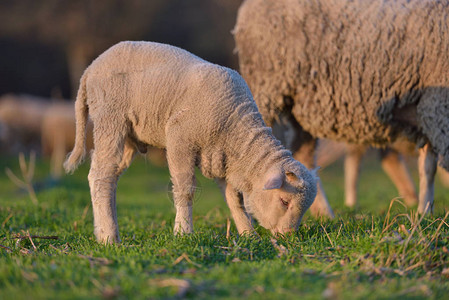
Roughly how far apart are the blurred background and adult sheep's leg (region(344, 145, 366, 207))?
8726 millimetres

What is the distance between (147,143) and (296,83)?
192 cm

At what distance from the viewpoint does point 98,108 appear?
4.36m

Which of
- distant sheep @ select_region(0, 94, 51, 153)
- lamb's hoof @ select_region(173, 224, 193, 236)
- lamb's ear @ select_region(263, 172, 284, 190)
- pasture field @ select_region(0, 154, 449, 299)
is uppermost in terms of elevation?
lamb's ear @ select_region(263, 172, 284, 190)

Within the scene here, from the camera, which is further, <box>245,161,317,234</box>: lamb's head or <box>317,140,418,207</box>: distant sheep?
<box>317,140,418,207</box>: distant sheep

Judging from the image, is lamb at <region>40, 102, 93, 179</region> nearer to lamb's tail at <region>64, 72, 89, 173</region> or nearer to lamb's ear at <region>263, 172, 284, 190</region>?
lamb's tail at <region>64, 72, 89, 173</region>

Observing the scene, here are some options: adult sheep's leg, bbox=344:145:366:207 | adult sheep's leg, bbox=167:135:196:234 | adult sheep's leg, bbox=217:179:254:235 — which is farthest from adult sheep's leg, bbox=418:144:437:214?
adult sheep's leg, bbox=167:135:196:234

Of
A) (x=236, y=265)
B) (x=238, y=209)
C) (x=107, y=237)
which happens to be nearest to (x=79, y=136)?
(x=107, y=237)

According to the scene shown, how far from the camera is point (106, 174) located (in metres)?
4.35

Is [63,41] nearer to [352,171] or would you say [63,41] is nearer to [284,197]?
[352,171]

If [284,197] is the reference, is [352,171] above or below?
below

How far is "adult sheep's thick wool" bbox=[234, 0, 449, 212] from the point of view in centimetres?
534

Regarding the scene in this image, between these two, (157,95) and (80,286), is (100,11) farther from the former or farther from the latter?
(80,286)

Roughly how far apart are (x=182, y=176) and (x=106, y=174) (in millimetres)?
613

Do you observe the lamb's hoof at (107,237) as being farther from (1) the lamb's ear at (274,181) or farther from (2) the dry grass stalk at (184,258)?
(1) the lamb's ear at (274,181)
